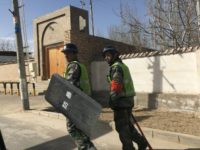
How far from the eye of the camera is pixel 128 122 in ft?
20.6

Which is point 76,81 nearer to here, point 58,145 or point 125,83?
point 125,83

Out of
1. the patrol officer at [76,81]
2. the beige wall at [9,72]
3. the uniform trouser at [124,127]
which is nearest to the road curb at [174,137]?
the uniform trouser at [124,127]

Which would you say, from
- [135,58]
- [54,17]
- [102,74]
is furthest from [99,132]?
[54,17]

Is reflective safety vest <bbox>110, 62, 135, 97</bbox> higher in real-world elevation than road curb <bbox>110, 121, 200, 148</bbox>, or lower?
higher

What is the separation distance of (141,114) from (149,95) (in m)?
1.26

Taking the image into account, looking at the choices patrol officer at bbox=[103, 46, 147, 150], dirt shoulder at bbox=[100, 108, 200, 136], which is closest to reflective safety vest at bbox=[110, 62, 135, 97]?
patrol officer at bbox=[103, 46, 147, 150]

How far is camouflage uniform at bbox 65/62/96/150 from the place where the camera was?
598cm

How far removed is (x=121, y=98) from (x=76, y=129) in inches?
38.0

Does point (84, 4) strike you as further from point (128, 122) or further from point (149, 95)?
point (128, 122)

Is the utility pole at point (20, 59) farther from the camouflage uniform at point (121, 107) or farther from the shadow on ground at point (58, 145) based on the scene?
the camouflage uniform at point (121, 107)

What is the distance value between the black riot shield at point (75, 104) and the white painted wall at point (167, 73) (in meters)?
5.37

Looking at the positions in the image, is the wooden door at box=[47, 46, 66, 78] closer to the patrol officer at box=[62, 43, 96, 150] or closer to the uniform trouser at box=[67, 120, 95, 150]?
the patrol officer at box=[62, 43, 96, 150]

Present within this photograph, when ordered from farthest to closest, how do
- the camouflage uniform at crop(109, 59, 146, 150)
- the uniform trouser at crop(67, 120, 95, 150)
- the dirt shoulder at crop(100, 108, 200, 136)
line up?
the dirt shoulder at crop(100, 108, 200, 136)
the camouflage uniform at crop(109, 59, 146, 150)
the uniform trouser at crop(67, 120, 95, 150)

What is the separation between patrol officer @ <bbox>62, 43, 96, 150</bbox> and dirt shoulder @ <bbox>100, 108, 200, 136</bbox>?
2903 millimetres
